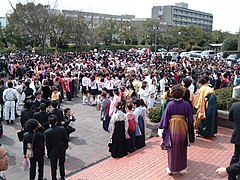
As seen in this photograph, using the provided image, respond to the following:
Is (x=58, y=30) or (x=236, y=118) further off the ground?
(x=58, y=30)

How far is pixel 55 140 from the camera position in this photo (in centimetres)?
652

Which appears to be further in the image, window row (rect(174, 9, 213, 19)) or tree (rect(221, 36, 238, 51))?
window row (rect(174, 9, 213, 19))

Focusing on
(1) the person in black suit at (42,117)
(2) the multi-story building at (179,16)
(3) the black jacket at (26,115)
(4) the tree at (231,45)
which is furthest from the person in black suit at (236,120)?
(2) the multi-story building at (179,16)

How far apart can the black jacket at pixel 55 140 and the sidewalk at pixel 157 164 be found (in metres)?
1.04

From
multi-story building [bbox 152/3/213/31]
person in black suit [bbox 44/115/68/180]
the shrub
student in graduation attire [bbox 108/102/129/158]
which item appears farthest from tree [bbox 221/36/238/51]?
multi-story building [bbox 152/3/213/31]

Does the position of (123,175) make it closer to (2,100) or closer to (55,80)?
(2,100)

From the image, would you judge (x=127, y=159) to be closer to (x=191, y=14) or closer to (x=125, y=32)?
(x=125, y=32)

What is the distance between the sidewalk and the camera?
6617 mm

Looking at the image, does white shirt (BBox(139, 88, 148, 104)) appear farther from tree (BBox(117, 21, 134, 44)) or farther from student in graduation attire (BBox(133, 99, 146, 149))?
tree (BBox(117, 21, 134, 44))

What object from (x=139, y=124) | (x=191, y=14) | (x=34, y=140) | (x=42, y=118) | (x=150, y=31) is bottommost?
(x=139, y=124)

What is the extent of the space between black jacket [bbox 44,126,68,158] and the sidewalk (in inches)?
41.0

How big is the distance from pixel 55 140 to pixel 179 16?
116025 mm

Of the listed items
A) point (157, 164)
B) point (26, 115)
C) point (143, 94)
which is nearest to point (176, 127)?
point (157, 164)

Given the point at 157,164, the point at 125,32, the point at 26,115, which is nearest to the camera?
the point at 157,164
